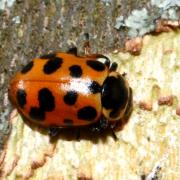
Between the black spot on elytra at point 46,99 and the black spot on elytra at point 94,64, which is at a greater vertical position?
the black spot on elytra at point 94,64

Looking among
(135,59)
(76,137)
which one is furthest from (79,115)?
(135,59)

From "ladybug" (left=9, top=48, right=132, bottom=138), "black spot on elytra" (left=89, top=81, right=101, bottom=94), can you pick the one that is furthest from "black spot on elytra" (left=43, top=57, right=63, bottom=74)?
"black spot on elytra" (left=89, top=81, right=101, bottom=94)

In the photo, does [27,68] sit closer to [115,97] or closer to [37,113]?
[37,113]

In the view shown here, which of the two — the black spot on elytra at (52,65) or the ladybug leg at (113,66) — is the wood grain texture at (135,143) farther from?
the black spot on elytra at (52,65)

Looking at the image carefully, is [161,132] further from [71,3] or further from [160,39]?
[71,3]

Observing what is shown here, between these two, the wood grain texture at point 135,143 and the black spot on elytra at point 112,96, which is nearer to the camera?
the wood grain texture at point 135,143

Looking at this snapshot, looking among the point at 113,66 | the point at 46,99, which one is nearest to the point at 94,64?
the point at 113,66

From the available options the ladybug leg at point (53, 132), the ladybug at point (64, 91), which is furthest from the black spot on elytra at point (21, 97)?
the ladybug leg at point (53, 132)

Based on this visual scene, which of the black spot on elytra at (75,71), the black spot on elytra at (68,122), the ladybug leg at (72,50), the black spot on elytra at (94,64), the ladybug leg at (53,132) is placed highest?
the ladybug leg at (72,50)
